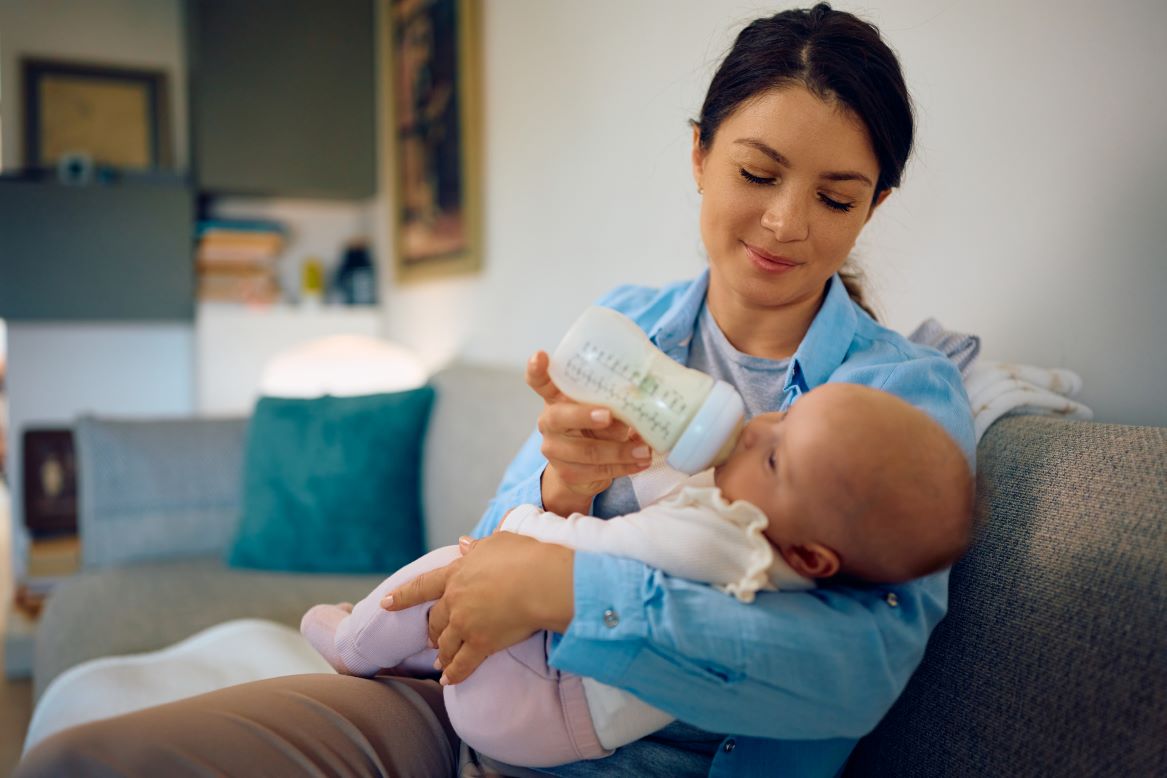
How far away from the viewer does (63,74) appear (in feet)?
10.7

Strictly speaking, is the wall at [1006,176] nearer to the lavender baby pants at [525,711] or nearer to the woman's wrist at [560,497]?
the woman's wrist at [560,497]

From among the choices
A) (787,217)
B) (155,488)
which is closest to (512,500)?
(787,217)

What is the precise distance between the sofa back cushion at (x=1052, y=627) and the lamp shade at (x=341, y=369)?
6.57 ft

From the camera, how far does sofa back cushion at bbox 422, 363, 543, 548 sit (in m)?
1.84

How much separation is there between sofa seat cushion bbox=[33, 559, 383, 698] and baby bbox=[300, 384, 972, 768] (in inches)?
42.7

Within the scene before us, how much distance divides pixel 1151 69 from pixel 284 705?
A: 46.0 inches

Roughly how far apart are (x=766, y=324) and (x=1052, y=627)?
0.49 metres

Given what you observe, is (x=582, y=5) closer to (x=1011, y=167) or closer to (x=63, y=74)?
(x=1011, y=167)

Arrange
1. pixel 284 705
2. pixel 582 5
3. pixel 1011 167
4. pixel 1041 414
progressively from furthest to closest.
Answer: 1. pixel 582 5
2. pixel 1011 167
3. pixel 1041 414
4. pixel 284 705

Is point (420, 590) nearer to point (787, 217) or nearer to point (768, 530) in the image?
point (768, 530)

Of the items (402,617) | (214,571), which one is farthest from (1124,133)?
(214,571)

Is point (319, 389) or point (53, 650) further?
point (319, 389)

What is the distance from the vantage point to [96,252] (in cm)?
310

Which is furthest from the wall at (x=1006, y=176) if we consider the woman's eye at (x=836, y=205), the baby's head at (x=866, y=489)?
the baby's head at (x=866, y=489)
